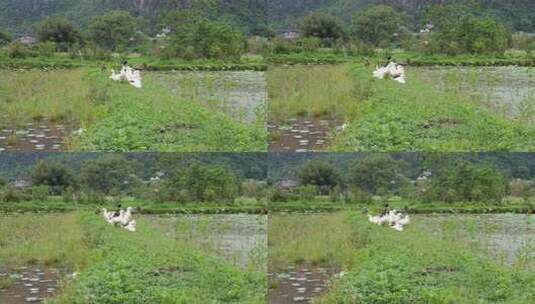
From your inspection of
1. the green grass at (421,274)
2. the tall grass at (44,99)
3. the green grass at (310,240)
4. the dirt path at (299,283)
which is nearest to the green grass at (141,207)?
the green grass at (310,240)

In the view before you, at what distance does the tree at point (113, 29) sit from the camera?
7879 mm

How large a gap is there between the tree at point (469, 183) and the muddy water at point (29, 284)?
2.99m

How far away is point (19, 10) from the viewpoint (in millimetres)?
7867

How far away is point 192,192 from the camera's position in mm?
7738

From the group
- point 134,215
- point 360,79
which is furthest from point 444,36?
point 134,215

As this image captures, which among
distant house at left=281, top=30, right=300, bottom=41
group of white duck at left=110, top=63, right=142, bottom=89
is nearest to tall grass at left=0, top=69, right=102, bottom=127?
group of white duck at left=110, top=63, right=142, bottom=89

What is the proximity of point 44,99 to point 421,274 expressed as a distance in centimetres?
318

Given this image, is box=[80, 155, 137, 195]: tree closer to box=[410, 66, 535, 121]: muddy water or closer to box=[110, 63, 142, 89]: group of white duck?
box=[110, 63, 142, 89]: group of white duck

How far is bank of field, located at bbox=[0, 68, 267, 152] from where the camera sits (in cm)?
761

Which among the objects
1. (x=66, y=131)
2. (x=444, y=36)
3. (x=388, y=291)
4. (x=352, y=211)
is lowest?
(x=388, y=291)

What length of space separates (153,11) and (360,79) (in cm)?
172

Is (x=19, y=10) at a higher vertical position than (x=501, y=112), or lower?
higher

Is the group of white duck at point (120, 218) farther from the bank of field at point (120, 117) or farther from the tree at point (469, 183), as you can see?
the tree at point (469, 183)

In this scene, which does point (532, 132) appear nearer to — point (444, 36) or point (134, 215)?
point (444, 36)
